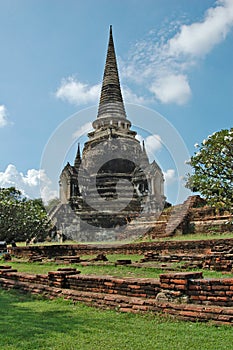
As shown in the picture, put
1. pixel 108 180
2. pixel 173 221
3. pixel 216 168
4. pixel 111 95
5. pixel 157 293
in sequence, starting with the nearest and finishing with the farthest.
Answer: pixel 157 293 < pixel 216 168 < pixel 173 221 < pixel 108 180 < pixel 111 95

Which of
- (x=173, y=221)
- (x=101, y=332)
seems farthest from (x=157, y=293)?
(x=173, y=221)

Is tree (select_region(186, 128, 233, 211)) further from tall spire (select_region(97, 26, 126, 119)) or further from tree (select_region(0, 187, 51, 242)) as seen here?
tall spire (select_region(97, 26, 126, 119))

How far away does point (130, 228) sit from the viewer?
945 inches

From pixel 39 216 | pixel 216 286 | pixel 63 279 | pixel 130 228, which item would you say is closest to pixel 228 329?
pixel 216 286

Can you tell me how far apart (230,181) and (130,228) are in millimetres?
10723

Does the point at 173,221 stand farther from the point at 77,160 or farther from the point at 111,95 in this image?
the point at 111,95

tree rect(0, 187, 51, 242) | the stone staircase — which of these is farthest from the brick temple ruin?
the stone staircase

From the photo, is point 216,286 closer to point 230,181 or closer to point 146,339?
point 146,339

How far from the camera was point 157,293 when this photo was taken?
234 inches

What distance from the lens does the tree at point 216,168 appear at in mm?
14258

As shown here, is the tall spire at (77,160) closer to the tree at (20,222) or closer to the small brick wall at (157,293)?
the tree at (20,222)

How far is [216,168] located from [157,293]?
9.62m

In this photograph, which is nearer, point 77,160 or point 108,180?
point 108,180

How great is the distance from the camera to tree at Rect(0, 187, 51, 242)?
89.8 ft
